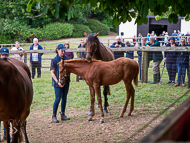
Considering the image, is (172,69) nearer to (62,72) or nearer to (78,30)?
(62,72)

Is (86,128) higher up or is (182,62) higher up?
(182,62)

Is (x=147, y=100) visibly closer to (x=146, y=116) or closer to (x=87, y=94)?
(x=146, y=116)

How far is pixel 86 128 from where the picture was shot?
18.5ft

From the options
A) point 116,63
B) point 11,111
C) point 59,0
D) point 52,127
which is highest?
point 59,0

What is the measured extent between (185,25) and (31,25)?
23419 mm

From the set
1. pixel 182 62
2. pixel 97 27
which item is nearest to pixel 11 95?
pixel 182 62

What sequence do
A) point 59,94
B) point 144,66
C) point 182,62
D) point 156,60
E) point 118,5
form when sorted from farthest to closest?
point 144,66
point 156,60
point 182,62
point 59,94
point 118,5

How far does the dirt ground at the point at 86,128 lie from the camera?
16.2 ft

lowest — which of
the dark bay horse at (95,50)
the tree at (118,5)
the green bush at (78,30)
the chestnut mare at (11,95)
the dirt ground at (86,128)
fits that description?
the dirt ground at (86,128)

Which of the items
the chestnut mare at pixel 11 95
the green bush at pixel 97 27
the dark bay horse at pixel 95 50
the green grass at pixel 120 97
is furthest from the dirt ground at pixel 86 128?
the green bush at pixel 97 27

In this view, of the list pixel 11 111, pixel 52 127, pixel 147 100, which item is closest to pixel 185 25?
pixel 147 100

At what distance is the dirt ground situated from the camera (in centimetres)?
495

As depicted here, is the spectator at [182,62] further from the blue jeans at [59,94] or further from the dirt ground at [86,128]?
the blue jeans at [59,94]

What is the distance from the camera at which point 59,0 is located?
3.70 m
